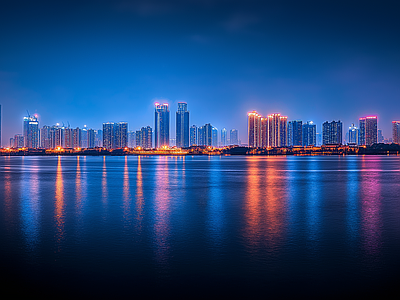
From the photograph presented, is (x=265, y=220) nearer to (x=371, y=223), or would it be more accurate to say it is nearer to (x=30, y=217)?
(x=371, y=223)

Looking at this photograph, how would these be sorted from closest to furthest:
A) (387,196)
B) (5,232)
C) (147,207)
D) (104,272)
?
(104,272) < (5,232) < (147,207) < (387,196)

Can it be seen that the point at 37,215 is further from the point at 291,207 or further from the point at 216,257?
the point at 291,207

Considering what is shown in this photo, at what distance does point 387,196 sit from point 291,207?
8735mm

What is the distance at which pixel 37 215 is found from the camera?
16.2m

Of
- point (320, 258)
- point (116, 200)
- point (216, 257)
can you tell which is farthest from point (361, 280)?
point (116, 200)

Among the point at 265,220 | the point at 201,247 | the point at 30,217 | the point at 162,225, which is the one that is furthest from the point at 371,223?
the point at 30,217

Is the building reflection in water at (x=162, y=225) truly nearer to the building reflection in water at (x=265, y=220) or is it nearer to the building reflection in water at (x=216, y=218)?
the building reflection in water at (x=216, y=218)

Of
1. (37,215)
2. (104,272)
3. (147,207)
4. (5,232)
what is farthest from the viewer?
(147,207)

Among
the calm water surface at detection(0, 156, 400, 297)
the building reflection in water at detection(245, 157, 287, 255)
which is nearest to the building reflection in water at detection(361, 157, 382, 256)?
the calm water surface at detection(0, 156, 400, 297)

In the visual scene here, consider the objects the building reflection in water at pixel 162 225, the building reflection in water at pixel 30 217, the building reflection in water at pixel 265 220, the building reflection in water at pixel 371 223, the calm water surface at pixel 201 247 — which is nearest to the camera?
the calm water surface at pixel 201 247

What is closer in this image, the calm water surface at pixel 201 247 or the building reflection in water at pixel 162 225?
the calm water surface at pixel 201 247

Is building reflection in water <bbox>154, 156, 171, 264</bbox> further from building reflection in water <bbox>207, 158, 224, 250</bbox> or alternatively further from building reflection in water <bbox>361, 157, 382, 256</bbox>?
building reflection in water <bbox>361, 157, 382, 256</bbox>

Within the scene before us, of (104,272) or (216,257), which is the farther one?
(216,257)

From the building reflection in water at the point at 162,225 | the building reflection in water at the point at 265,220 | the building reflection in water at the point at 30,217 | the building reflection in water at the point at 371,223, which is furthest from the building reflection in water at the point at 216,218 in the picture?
the building reflection in water at the point at 30,217
